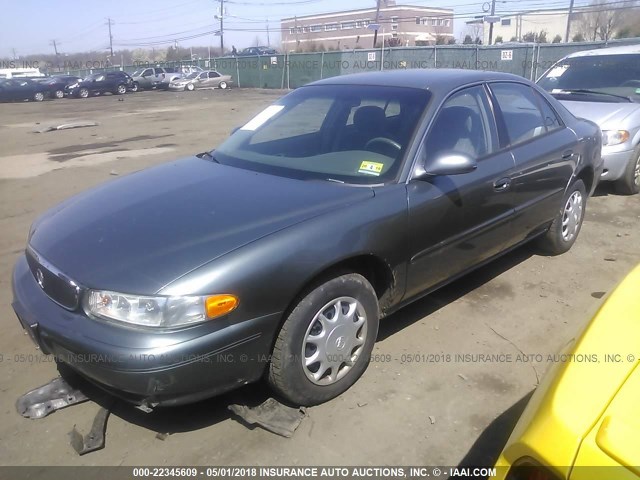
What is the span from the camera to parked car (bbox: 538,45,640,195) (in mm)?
6172

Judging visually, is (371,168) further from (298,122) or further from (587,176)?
(587,176)

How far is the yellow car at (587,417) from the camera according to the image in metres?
1.30

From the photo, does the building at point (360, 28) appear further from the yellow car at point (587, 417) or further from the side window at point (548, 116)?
the yellow car at point (587, 417)

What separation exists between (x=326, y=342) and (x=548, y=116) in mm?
2907

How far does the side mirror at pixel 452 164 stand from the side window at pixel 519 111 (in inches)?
39.3

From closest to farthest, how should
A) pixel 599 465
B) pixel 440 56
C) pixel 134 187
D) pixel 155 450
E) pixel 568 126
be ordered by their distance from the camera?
1. pixel 599 465
2. pixel 155 450
3. pixel 134 187
4. pixel 568 126
5. pixel 440 56

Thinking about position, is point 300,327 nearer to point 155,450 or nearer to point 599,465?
point 155,450

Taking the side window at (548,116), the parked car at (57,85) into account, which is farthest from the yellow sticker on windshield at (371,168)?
the parked car at (57,85)

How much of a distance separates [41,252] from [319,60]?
102ft

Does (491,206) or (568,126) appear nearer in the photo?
(491,206)

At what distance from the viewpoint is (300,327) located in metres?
2.56

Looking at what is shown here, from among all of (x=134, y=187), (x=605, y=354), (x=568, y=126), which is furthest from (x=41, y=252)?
(x=568, y=126)

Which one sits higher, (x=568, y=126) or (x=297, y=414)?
(x=568, y=126)

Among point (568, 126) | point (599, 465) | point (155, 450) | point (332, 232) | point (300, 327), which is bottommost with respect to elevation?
point (155, 450)
